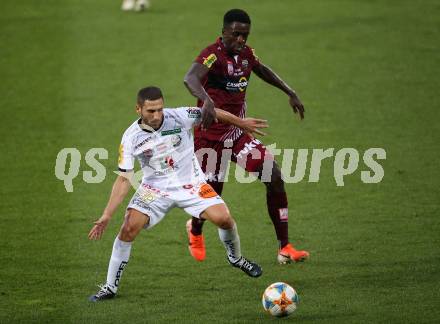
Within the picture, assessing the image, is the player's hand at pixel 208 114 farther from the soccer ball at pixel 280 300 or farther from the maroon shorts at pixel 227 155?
the soccer ball at pixel 280 300

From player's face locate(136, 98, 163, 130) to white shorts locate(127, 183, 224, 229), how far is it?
742 millimetres

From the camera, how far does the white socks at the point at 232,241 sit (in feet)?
31.4

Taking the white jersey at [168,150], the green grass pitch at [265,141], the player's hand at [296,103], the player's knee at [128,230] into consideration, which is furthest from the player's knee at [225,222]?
the player's hand at [296,103]

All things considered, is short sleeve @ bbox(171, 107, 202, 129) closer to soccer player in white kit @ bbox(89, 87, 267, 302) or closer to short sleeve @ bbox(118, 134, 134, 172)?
soccer player in white kit @ bbox(89, 87, 267, 302)

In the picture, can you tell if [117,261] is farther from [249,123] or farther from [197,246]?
[249,123]

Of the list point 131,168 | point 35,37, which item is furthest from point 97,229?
point 35,37

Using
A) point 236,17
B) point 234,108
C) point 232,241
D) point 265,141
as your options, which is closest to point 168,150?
point 232,241

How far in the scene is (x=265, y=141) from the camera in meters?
15.5

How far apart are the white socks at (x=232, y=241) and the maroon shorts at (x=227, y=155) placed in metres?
1.01

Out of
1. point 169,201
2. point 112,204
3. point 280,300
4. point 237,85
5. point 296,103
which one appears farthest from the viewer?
point 296,103

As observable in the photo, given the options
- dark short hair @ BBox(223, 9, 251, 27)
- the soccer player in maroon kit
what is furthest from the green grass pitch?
dark short hair @ BBox(223, 9, 251, 27)

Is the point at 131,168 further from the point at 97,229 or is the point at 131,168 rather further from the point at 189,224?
the point at 189,224

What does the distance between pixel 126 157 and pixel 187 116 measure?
2.65 feet

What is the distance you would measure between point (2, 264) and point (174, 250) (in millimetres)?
2087
